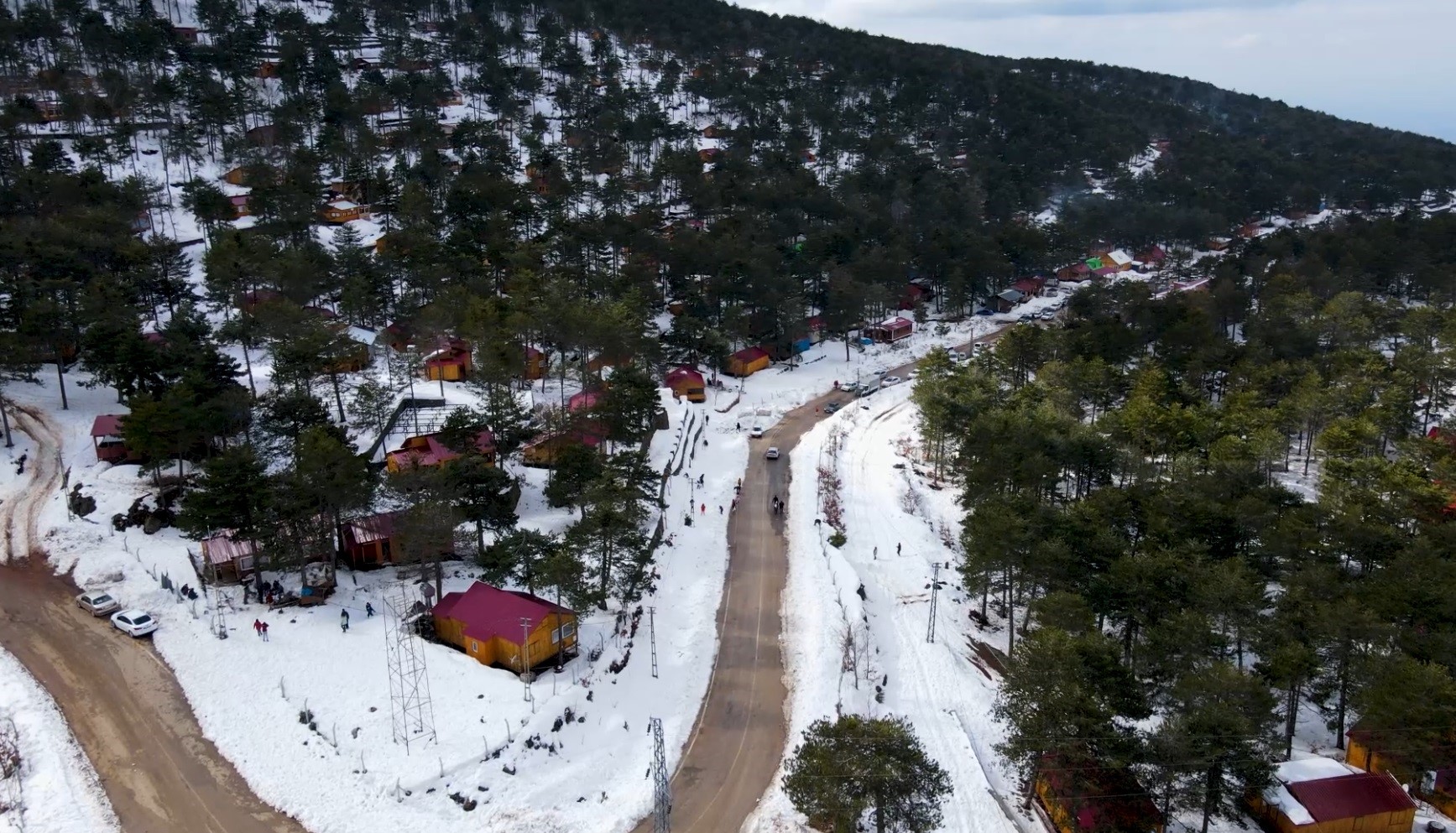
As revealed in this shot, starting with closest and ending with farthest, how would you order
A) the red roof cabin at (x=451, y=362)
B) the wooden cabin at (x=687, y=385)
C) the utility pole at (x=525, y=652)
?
the utility pole at (x=525, y=652), the red roof cabin at (x=451, y=362), the wooden cabin at (x=687, y=385)

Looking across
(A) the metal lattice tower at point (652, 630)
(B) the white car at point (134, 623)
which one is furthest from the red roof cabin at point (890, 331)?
(B) the white car at point (134, 623)

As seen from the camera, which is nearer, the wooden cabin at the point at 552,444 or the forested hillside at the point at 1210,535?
the forested hillside at the point at 1210,535

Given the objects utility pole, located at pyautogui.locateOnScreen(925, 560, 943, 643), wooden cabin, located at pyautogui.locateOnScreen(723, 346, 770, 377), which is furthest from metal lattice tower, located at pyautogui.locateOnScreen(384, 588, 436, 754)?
wooden cabin, located at pyautogui.locateOnScreen(723, 346, 770, 377)

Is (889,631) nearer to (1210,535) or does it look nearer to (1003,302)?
(1210,535)

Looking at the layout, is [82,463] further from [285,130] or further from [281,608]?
[285,130]

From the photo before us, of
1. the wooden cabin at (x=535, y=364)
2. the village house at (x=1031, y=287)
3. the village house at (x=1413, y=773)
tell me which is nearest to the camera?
the village house at (x=1413, y=773)

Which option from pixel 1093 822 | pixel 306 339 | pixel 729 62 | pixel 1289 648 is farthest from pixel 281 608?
pixel 729 62

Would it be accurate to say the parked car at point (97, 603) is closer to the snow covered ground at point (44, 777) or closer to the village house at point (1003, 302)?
the snow covered ground at point (44, 777)
